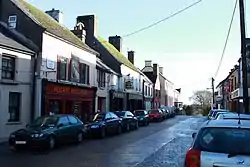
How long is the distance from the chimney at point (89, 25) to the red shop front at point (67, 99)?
434 inches

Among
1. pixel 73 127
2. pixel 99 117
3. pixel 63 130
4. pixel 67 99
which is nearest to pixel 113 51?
pixel 67 99

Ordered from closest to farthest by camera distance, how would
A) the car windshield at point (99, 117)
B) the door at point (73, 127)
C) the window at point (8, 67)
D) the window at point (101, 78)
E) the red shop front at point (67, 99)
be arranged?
the door at point (73, 127), the window at point (8, 67), the car windshield at point (99, 117), the red shop front at point (67, 99), the window at point (101, 78)

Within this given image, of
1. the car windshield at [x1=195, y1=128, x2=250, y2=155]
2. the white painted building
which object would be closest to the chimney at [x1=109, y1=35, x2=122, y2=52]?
the white painted building

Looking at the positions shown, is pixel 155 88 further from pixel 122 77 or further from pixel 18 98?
pixel 18 98

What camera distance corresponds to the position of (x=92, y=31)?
138ft

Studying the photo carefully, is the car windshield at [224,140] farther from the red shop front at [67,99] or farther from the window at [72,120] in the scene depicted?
the red shop front at [67,99]

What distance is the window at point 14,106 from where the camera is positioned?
71.2 feet

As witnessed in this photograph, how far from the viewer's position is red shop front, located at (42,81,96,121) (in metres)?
24.8

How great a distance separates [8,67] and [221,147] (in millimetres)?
17505

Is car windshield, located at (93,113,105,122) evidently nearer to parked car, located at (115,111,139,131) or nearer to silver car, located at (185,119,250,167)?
parked car, located at (115,111,139,131)

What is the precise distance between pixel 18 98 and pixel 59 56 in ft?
17.4

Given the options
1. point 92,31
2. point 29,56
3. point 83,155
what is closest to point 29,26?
point 29,56

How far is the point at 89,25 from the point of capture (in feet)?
138

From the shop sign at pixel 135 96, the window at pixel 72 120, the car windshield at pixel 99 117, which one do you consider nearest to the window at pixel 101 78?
the car windshield at pixel 99 117
